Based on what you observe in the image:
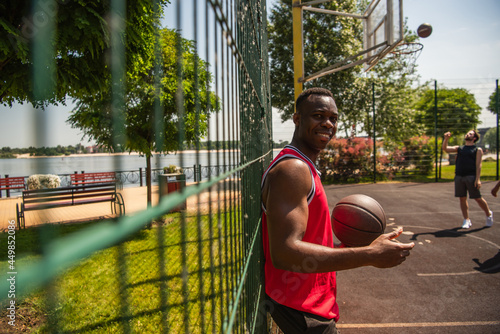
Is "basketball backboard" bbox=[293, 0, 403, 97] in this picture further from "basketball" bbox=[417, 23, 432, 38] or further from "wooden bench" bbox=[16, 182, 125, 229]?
"wooden bench" bbox=[16, 182, 125, 229]

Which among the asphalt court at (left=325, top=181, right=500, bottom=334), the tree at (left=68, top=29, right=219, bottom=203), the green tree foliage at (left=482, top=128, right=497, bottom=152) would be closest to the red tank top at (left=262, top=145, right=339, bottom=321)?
the tree at (left=68, top=29, right=219, bottom=203)

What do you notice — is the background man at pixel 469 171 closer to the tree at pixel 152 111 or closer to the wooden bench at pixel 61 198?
the tree at pixel 152 111

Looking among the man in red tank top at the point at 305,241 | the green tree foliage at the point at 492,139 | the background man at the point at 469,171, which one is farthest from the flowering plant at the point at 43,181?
the green tree foliage at the point at 492,139

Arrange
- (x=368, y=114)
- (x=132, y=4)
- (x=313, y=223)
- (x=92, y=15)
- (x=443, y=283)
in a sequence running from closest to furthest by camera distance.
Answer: (x=92, y=15)
(x=132, y=4)
(x=313, y=223)
(x=443, y=283)
(x=368, y=114)

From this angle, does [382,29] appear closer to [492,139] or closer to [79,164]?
[79,164]

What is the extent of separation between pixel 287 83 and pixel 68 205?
18124 millimetres

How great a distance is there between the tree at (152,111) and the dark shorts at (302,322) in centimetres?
143

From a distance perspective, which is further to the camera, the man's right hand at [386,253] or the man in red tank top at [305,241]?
the man's right hand at [386,253]

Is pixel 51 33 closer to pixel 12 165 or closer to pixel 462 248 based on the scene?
pixel 12 165

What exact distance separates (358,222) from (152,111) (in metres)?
2.28

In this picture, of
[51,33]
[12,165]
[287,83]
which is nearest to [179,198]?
[12,165]

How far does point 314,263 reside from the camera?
1423mm

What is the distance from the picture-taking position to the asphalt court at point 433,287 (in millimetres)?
3498

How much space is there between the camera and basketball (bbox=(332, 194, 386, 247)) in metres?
2.60
